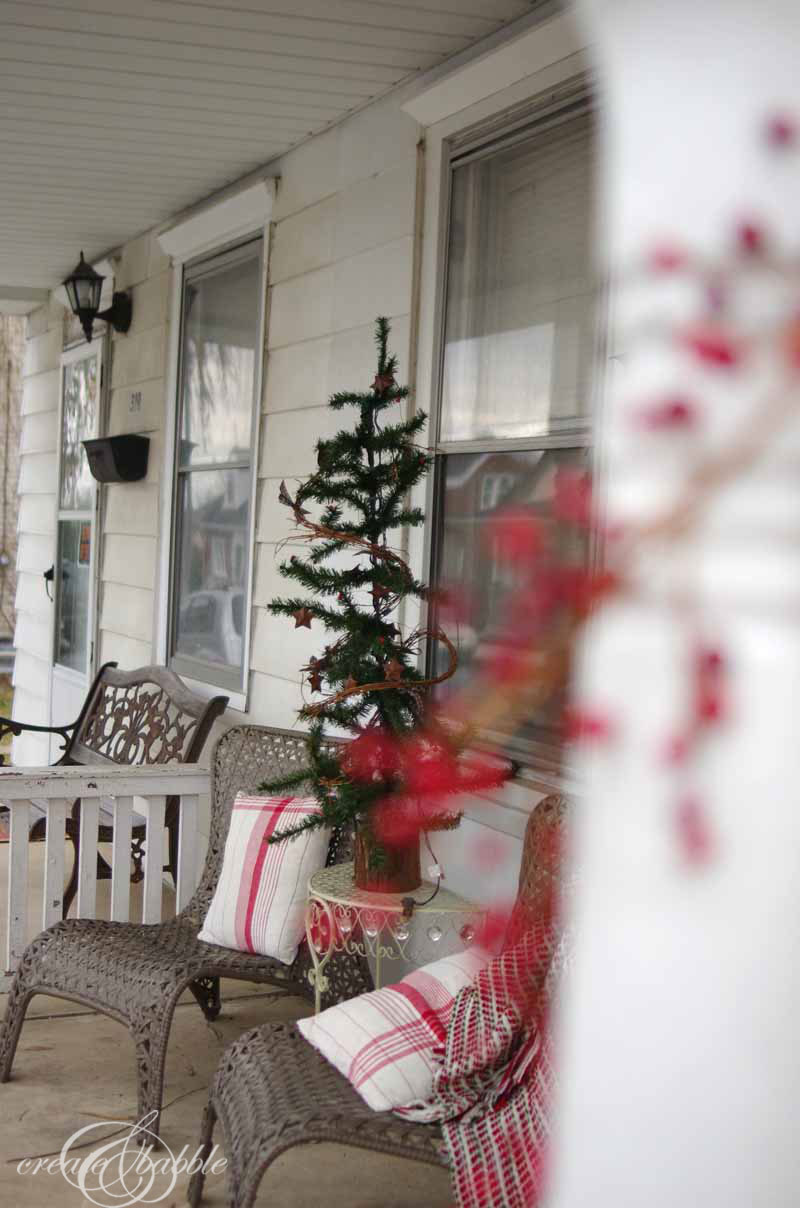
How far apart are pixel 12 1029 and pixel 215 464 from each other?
2246mm

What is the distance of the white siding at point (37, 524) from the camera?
6734 millimetres

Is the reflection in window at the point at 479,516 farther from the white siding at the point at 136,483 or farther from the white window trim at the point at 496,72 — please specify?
the white siding at the point at 136,483

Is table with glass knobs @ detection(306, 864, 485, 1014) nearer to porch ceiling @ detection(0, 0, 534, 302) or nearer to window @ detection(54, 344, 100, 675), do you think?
porch ceiling @ detection(0, 0, 534, 302)

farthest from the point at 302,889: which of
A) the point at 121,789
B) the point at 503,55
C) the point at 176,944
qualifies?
the point at 503,55

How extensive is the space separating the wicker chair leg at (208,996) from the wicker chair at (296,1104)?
0.83 meters

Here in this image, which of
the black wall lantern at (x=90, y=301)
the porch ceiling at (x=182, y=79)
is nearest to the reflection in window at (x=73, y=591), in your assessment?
the black wall lantern at (x=90, y=301)

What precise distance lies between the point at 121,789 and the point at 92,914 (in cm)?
35

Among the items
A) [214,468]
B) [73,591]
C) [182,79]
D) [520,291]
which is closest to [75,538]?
[73,591]

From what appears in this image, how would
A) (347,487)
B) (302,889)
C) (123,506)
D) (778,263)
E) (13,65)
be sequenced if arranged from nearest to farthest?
(778,263) < (347,487) < (302,889) < (13,65) < (123,506)

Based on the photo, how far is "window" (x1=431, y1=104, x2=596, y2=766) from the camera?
2764mm

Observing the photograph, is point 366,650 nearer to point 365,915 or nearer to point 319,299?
point 365,915

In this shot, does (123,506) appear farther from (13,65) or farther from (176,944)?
(176,944)

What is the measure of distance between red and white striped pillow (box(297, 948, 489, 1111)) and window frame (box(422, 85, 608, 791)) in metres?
0.50

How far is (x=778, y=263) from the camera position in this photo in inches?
15.4
